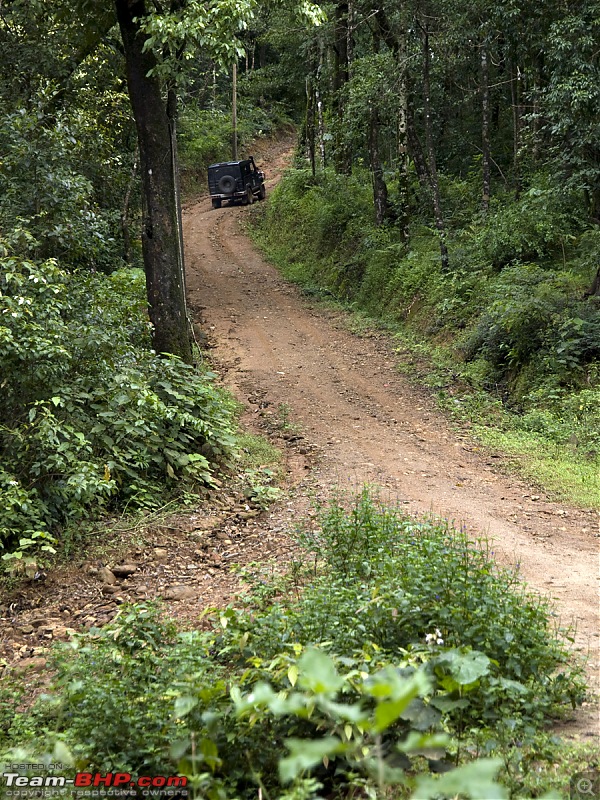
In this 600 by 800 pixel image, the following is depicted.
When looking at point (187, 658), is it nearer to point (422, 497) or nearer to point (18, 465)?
point (18, 465)

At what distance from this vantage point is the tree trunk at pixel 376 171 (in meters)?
18.7

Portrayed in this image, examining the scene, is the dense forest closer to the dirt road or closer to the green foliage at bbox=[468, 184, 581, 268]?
the green foliage at bbox=[468, 184, 581, 268]

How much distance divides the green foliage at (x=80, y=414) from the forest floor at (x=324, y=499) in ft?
2.02

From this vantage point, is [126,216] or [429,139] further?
[126,216]

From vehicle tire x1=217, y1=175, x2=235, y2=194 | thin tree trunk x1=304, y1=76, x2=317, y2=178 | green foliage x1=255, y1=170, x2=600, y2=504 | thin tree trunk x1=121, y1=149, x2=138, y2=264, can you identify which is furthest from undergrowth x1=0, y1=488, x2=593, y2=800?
vehicle tire x1=217, y1=175, x2=235, y2=194

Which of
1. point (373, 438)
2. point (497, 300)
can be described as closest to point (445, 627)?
point (373, 438)

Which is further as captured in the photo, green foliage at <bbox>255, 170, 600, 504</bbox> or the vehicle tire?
the vehicle tire

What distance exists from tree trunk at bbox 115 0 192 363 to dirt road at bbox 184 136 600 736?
2.35 metres

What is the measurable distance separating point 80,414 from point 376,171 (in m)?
14.3

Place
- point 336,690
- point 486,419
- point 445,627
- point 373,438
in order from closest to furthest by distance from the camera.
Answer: point 336,690 < point 445,627 < point 373,438 < point 486,419

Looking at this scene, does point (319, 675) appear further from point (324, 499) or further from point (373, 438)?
point (373, 438)

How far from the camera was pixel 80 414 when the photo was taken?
7352mm

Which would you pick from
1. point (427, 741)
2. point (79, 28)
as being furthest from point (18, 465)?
point (79, 28)

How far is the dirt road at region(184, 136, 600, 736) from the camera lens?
20.7ft
